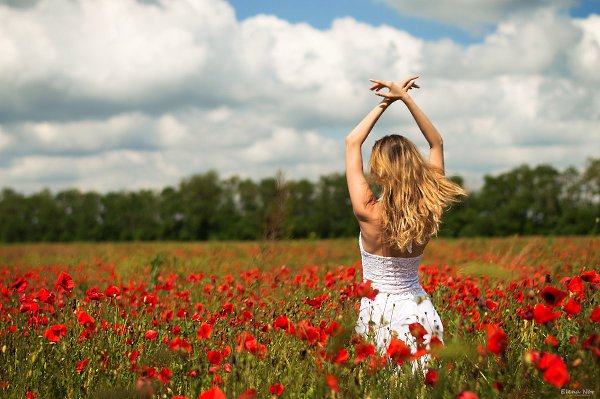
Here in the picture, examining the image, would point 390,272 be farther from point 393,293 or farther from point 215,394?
point 215,394

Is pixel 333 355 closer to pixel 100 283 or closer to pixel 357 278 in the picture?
pixel 357 278

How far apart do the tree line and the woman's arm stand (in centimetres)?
3662

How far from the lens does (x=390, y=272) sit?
3666 mm

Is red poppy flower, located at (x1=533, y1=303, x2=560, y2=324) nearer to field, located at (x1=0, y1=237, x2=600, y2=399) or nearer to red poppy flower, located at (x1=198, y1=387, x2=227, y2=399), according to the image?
field, located at (x1=0, y1=237, x2=600, y2=399)

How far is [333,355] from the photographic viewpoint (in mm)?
2441

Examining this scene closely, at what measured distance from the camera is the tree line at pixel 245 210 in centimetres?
4641

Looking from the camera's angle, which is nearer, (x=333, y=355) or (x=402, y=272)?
(x=333, y=355)

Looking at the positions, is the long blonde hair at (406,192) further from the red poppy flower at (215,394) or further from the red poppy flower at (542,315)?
the red poppy flower at (215,394)

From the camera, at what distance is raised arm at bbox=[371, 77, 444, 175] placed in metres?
3.71

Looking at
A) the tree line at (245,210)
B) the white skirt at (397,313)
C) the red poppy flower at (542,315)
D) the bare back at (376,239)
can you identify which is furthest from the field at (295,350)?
the tree line at (245,210)

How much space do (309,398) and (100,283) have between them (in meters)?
5.18

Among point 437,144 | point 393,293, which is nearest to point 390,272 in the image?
point 393,293

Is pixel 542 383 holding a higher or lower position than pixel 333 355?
lower

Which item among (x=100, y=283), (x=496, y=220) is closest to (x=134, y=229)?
(x=496, y=220)
